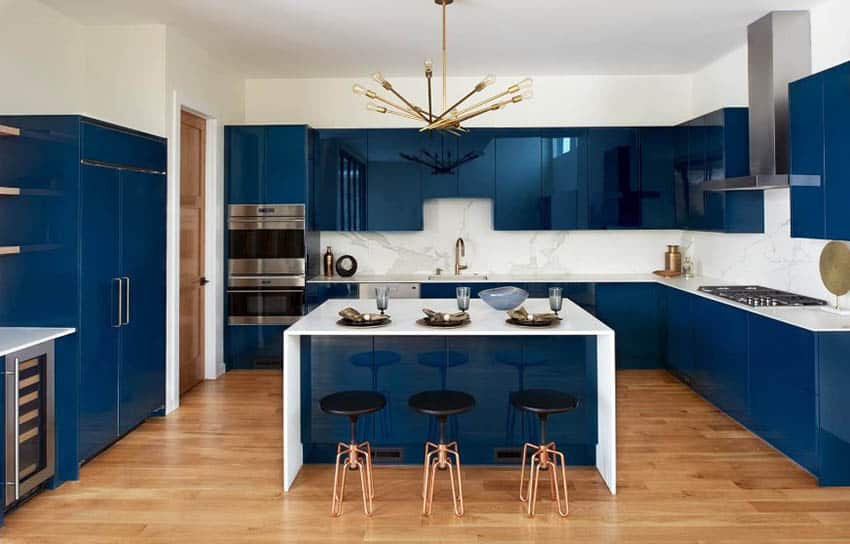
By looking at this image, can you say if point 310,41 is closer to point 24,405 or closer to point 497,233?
point 497,233

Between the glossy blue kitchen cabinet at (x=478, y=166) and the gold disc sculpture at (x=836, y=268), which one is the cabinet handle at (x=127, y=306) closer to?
the glossy blue kitchen cabinet at (x=478, y=166)

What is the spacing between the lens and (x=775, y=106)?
4184mm

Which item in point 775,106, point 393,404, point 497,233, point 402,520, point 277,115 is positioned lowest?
point 402,520

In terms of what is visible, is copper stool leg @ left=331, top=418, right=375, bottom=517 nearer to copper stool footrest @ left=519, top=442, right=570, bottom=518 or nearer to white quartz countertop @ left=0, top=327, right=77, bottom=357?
copper stool footrest @ left=519, top=442, right=570, bottom=518

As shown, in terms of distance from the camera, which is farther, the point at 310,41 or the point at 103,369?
the point at 310,41

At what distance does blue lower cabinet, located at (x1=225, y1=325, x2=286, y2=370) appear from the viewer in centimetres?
567

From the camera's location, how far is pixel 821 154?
344 centimetres

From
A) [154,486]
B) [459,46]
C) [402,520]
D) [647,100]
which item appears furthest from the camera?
[647,100]

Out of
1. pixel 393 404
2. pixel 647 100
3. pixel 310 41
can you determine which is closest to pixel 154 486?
pixel 393 404

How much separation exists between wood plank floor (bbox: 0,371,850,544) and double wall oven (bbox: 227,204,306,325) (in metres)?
1.74

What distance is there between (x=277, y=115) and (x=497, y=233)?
101 inches

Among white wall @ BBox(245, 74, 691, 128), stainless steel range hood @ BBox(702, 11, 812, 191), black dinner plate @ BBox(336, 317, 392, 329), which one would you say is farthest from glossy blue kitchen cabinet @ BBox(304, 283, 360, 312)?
stainless steel range hood @ BBox(702, 11, 812, 191)

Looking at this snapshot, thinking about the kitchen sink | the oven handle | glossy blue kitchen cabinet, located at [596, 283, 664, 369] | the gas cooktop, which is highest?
the kitchen sink

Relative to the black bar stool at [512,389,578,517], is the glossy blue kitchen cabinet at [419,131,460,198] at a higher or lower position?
higher
